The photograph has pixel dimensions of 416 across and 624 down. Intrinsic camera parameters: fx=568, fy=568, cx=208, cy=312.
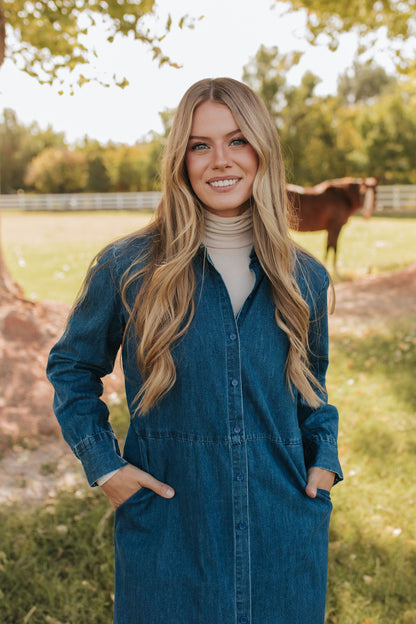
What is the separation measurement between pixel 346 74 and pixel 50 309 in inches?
2784

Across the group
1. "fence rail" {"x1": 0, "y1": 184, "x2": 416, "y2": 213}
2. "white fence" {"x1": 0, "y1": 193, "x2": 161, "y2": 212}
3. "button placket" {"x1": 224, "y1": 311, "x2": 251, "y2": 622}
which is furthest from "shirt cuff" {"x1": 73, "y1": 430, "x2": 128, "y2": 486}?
"white fence" {"x1": 0, "y1": 193, "x2": 161, "y2": 212}

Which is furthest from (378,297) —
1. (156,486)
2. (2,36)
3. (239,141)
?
(156,486)

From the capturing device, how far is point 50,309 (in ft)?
22.6

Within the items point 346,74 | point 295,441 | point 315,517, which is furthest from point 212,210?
point 346,74

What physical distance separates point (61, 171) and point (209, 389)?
45488 mm

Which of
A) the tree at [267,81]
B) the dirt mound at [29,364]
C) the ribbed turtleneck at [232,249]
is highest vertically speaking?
the tree at [267,81]

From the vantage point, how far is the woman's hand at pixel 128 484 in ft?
5.44

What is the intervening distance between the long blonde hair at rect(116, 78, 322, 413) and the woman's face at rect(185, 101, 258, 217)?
0.08ft

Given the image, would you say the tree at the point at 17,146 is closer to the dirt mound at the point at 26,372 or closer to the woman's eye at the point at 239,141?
the dirt mound at the point at 26,372

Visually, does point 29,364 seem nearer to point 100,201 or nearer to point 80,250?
point 80,250

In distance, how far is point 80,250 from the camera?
1608 centimetres

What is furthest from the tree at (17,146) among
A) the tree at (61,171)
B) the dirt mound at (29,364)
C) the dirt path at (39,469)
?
the dirt path at (39,469)

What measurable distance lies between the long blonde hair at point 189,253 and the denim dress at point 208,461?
0.04 m

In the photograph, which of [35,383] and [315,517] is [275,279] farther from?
[35,383]
